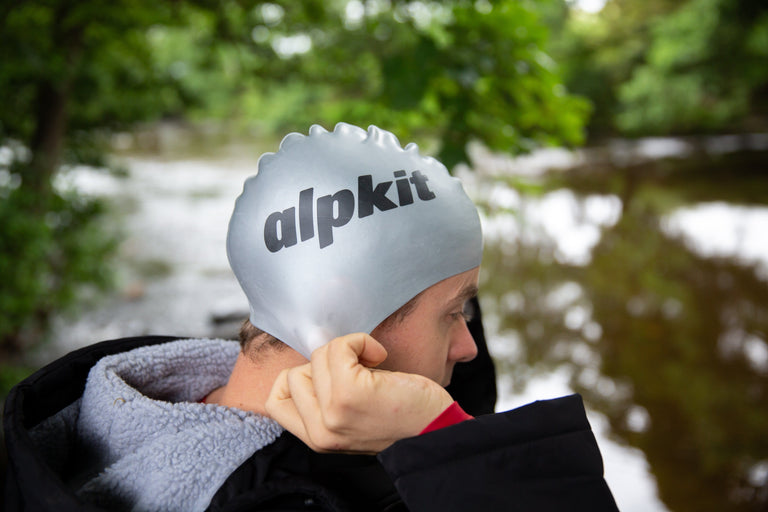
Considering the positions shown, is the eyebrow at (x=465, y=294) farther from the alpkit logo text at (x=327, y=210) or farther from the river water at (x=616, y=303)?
the river water at (x=616, y=303)

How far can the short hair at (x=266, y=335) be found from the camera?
143 centimetres

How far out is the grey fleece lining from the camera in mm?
1214

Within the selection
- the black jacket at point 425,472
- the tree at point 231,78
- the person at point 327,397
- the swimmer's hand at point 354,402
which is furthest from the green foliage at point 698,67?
the swimmer's hand at point 354,402

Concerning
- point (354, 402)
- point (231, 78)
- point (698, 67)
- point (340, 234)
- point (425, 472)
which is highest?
point (698, 67)

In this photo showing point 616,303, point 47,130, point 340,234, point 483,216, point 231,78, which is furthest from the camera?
point 616,303

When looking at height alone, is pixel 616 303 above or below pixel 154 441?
below

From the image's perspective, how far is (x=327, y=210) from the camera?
136 cm

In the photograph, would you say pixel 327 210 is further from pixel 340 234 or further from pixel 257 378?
pixel 257 378

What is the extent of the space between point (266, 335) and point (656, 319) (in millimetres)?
7389

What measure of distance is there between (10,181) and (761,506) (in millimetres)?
6410

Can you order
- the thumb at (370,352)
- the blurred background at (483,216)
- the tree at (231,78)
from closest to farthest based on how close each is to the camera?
the thumb at (370,352) → the tree at (231,78) → the blurred background at (483,216)

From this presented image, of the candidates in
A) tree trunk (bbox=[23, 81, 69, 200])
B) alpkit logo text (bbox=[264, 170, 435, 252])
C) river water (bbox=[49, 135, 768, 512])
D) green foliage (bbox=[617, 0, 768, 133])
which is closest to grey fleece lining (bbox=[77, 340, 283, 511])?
alpkit logo text (bbox=[264, 170, 435, 252])

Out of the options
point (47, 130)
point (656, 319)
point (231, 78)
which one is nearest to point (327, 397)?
point (47, 130)

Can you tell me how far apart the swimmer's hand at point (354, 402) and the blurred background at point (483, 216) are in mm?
1884
